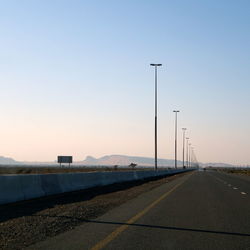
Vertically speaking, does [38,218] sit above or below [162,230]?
above

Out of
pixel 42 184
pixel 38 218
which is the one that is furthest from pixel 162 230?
pixel 42 184

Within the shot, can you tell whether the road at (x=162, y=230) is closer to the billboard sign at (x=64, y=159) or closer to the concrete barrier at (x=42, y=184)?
the concrete barrier at (x=42, y=184)

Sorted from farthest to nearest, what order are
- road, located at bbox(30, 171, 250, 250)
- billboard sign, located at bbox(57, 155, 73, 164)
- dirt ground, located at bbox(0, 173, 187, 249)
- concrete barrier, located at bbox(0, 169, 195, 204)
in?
billboard sign, located at bbox(57, 155, 73, 164) → concrete barrier, located at bbox(0, 169, 195, 204) → dirt ground, located at bbox(0, 173, 187, 249) → road, located at bbox(30, 171, 250, 250)

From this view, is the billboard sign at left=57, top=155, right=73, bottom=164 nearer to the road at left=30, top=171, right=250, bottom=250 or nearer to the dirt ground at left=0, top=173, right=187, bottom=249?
the dirt ground at left=0, top=173, right=187, bottom=249

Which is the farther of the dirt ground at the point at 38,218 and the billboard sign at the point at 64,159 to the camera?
the billboard sign at the point at 64,159

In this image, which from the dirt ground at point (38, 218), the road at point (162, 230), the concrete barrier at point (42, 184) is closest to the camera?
the road at point (162, 230)

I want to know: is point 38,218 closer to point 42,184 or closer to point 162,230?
point 162,230

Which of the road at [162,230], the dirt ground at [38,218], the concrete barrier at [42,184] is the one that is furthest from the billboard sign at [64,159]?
the road at [162,230]

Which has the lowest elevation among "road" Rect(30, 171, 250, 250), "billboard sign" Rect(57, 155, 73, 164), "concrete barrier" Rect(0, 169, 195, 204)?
"road" Rect(30, 171, 250, 250)

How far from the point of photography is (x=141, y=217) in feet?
48.9

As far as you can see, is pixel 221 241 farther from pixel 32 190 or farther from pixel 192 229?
pixel 32 190

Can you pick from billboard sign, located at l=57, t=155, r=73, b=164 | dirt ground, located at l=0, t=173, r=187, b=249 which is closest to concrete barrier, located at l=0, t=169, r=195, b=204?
dirt ground, located at l=0, t=173, r=187, b=249

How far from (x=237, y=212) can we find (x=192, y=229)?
4.64 meters

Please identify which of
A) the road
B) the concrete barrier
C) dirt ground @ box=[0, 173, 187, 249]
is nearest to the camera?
the road
